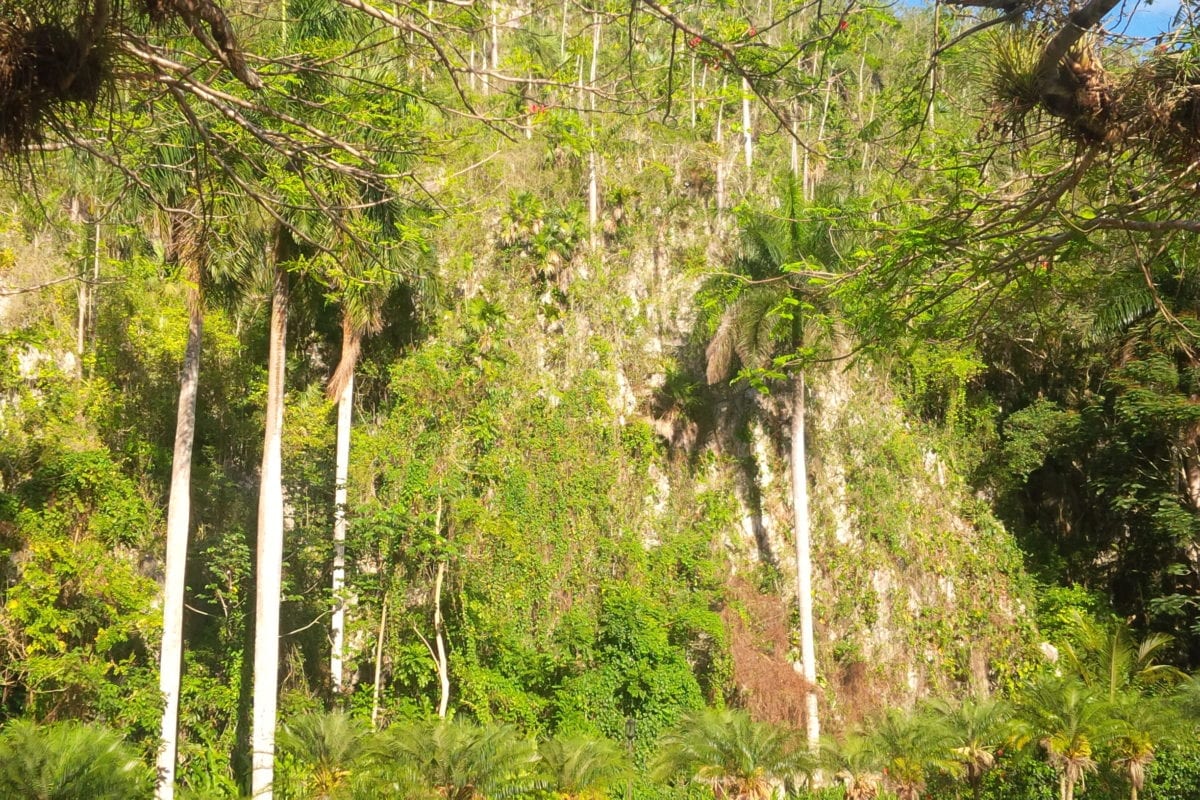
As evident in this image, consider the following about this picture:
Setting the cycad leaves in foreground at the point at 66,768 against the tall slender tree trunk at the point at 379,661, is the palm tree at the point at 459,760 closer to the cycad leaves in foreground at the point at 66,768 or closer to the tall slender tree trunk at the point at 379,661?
the cycad leaves in foreground at the point at 66,768

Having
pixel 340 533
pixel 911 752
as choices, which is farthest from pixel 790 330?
pixel 340 533

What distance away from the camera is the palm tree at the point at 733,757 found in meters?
13.6

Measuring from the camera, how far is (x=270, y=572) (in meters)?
13.5

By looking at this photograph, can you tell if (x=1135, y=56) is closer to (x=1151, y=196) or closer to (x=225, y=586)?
(x=1151, y=196)

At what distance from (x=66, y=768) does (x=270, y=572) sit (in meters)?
3.59

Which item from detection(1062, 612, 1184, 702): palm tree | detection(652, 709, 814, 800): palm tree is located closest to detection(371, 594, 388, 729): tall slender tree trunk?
detection(652, 709, 814, 800): palm tree

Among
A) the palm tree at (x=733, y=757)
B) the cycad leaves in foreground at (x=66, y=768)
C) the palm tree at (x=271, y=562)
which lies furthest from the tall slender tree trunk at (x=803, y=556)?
the cycad leaves in foreground at (x=66, y=768)

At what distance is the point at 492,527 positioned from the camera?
54.7 feet

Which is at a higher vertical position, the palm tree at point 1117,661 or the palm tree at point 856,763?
the palm tree at point 1117,661

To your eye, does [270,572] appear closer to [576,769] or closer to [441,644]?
[441,644]

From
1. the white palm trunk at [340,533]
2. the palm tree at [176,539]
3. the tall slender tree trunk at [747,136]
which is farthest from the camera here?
the tall slender tree trunk at [747,136]

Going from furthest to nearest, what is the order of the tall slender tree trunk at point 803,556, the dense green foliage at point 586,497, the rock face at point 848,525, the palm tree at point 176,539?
the rock face at point 848,525 → the tall slender tree trunk at point 803,556 → the dense green foliage at point 586,497 → the palm tree at point 176,539

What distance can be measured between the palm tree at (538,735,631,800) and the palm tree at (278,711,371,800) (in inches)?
91.0

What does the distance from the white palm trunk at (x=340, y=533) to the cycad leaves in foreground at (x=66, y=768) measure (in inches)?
192
